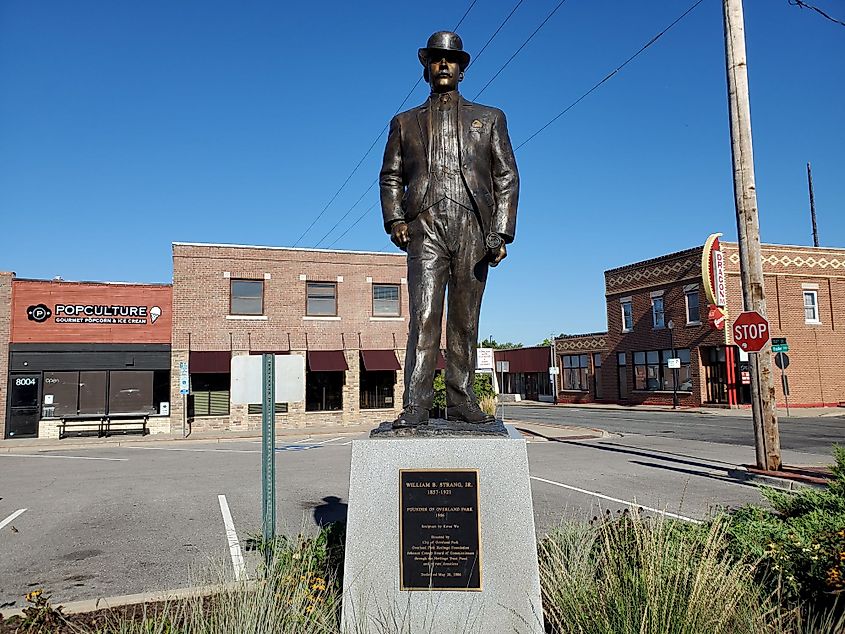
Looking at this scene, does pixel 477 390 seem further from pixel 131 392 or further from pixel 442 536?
pixel 442 536

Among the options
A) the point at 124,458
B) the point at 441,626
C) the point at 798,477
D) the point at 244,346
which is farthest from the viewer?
the point at 244,346

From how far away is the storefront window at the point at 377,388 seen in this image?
28984mm

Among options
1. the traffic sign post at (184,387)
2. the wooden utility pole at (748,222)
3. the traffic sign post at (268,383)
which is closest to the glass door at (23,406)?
the traffic sign post at (184,387)

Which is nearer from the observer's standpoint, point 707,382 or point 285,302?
point 285,302

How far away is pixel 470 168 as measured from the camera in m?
5.01

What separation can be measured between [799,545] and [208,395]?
2520cm

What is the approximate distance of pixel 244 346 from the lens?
88.7 ft

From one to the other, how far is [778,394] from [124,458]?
3244cm

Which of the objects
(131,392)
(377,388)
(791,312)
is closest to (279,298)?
(377,388)

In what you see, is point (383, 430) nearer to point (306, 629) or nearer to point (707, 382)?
point (306, 629)

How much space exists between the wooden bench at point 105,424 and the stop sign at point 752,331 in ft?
72.1

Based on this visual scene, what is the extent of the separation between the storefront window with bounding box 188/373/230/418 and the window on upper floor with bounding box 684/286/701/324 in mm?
24876

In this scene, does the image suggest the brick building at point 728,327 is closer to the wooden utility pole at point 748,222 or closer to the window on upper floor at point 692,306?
the window on upper floor at point 692,306

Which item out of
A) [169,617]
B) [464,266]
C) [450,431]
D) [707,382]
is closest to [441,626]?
[450,431]
